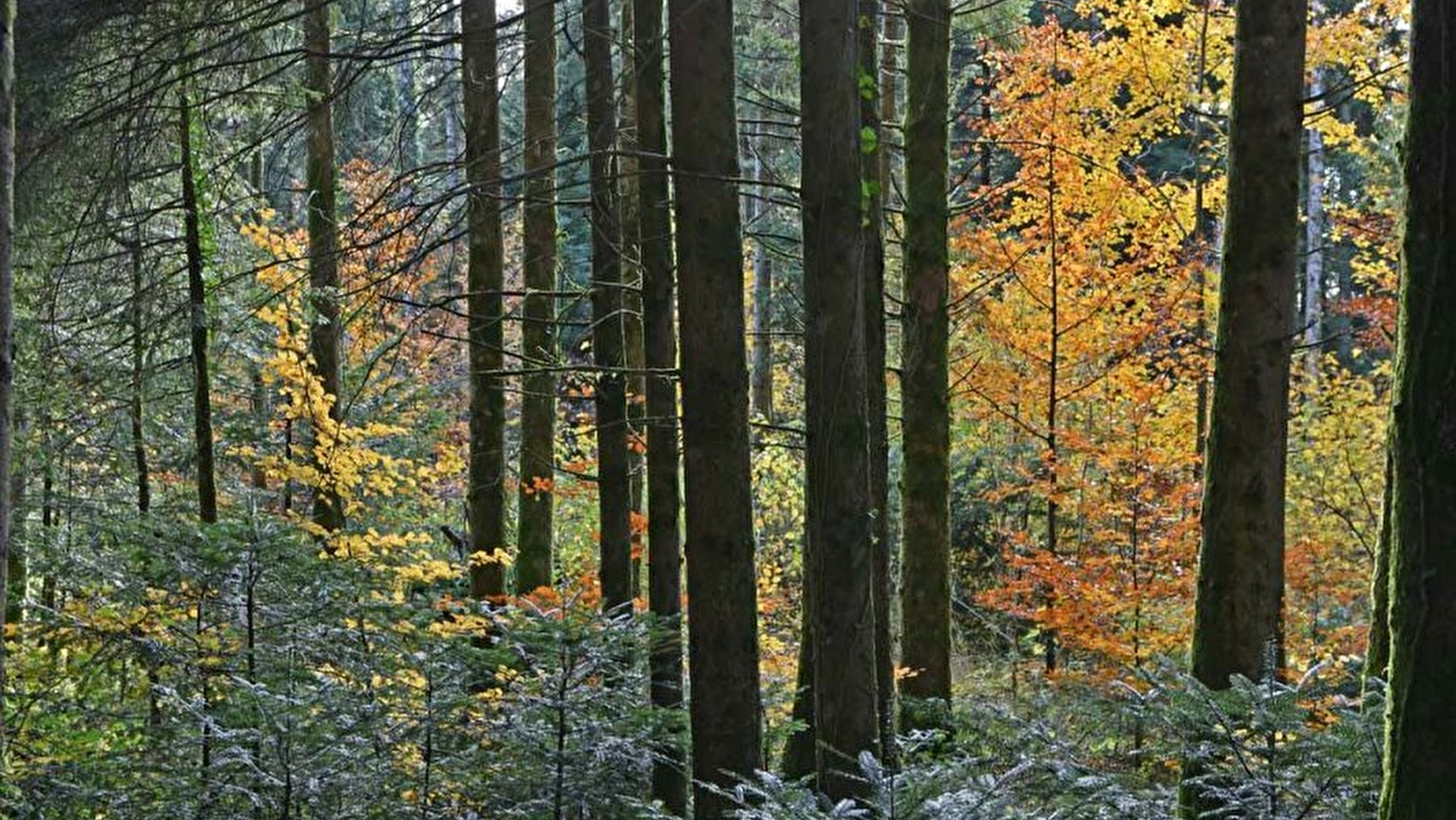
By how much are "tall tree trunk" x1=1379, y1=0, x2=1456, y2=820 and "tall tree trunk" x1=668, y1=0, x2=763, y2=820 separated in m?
2.85

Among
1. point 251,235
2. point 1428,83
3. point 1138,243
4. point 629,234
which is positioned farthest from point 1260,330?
point 1138,243

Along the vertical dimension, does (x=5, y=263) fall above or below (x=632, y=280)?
below

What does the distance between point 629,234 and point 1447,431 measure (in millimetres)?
7916

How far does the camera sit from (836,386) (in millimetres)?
4820

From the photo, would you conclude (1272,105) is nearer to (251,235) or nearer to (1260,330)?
(1260,330)

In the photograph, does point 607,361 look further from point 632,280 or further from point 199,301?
point 199,301

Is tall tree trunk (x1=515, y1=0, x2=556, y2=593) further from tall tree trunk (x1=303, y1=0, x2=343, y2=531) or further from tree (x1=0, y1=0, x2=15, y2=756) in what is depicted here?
tree (x1=0, y1=0, x2=15, y2=756)

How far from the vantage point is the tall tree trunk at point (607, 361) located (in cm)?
756

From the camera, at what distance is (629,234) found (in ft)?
32.1

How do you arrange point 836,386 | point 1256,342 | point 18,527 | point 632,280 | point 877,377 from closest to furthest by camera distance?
point 836,386 → point 1256,342 → point 877,377 → point 18,527 → point 632,280

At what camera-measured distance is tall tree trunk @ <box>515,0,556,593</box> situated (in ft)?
28.6

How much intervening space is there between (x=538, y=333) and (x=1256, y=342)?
18.6 ft

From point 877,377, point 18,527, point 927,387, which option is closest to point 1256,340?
point 877,377

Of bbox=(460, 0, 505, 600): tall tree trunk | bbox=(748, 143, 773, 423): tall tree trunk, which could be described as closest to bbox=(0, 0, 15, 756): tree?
bbox=(460, 0, 505, 600): tall tree trunk
